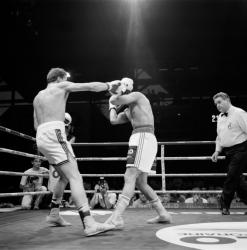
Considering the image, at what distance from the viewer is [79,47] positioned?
28.1 ft

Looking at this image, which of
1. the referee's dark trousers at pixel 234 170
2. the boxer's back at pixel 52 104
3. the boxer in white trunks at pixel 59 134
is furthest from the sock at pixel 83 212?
the referee's dark trousers at pixel 234 170

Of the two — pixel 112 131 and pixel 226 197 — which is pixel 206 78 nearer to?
pixel 112 131

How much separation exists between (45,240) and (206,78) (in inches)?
341

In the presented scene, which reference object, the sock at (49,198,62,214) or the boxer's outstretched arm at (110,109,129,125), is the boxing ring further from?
the boxer's outstretched arm at (110,109,129,125)

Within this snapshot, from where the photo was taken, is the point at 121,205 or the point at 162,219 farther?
the point at 162,219

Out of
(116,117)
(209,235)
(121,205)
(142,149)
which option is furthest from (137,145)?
(209,235)

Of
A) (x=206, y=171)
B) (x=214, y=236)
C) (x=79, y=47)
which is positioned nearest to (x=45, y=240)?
(x=214, y=236)

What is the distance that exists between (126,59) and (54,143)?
742 cm

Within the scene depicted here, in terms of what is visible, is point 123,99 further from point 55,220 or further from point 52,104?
point 55,220

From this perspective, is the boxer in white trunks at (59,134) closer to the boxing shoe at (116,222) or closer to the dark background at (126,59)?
the boxing shoe at (116,222)

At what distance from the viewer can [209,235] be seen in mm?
2090

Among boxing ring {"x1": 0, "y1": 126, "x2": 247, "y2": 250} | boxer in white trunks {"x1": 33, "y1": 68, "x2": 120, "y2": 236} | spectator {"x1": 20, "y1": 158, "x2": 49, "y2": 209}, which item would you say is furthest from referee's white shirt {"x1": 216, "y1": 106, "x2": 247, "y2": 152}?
spectator {"x1": 20, "y1": 158, "x2": 49, "y2": 209}

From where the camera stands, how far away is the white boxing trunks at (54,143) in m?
2.27

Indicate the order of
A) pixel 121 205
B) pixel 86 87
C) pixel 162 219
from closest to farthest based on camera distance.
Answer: pixel 86 87
pixel 121 205
pixel 162 219
